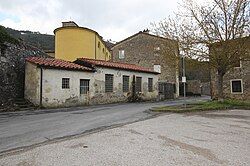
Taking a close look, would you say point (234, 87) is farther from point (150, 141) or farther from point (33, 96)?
point (150, 141)

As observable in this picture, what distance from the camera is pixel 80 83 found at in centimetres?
2080

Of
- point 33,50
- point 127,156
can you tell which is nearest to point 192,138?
point 127,156

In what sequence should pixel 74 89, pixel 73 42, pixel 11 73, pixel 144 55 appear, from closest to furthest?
pixel 11 73, pixel 74 89, pixel 73 42, pixel 144 55

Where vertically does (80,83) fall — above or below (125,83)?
below

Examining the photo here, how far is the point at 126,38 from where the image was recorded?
1553 inches

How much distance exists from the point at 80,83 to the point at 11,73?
5.24 metres

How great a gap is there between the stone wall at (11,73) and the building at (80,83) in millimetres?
686

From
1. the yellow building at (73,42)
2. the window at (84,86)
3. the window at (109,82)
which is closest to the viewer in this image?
the window at (84,86)

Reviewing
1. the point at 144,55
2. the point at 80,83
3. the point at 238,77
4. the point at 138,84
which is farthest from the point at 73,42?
the point at 238,77

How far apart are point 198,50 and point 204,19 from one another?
2.35 metres

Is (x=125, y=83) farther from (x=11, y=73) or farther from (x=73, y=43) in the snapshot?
(x=11, y=73)

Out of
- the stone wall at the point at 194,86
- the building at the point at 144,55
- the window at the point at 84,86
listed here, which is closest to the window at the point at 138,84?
the window at the point at 84,86

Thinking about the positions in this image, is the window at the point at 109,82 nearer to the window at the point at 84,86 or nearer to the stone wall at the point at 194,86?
the window at the point at 84,86

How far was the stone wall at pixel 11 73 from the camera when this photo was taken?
17.6m
